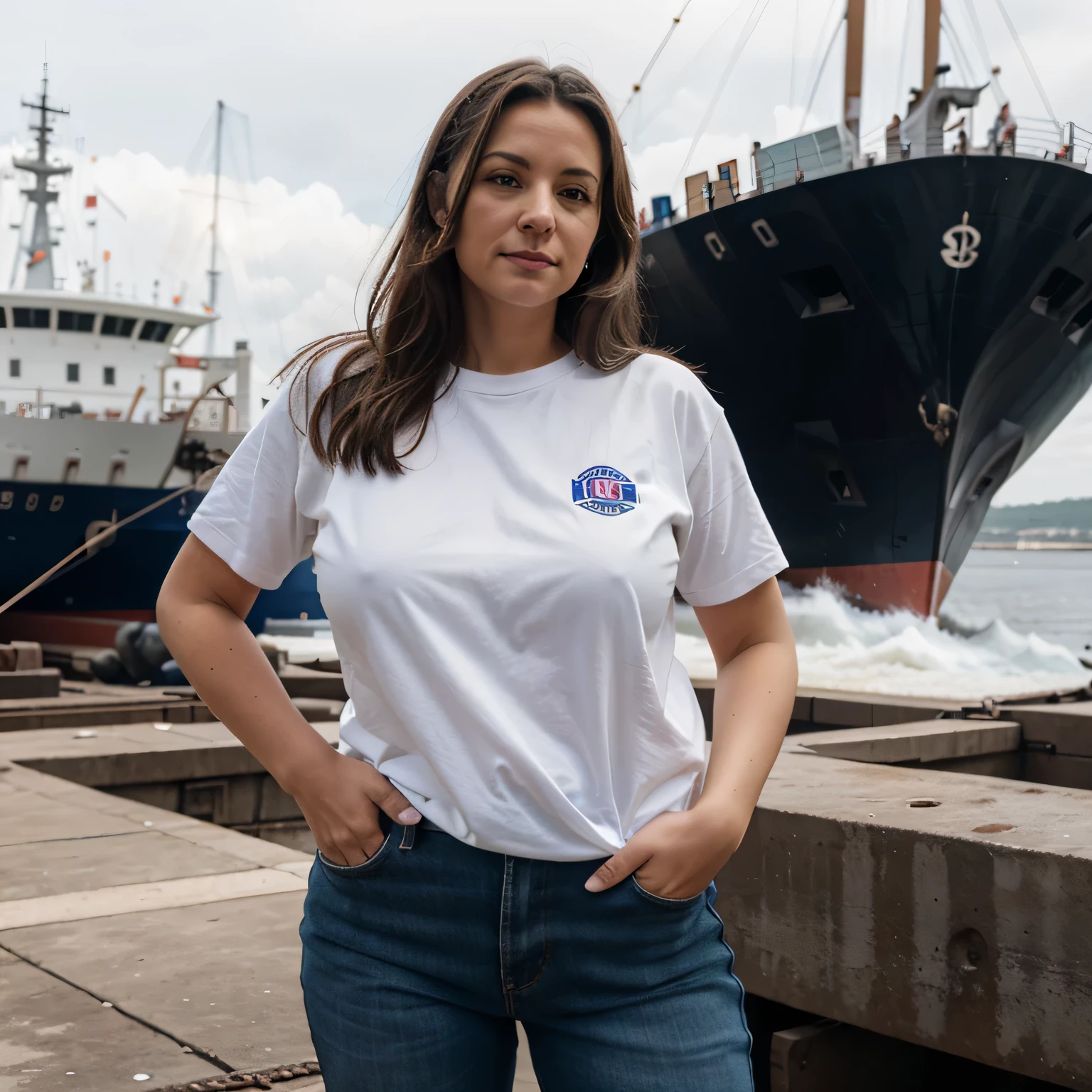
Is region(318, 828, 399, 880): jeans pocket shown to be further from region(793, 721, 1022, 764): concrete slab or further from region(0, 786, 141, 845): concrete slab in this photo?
region(793, 721, 1022, 764): concrete slab

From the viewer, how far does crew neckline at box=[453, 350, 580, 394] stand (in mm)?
1233

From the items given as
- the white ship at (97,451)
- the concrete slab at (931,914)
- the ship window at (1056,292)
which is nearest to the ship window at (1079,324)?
the ship window at (1056,292)

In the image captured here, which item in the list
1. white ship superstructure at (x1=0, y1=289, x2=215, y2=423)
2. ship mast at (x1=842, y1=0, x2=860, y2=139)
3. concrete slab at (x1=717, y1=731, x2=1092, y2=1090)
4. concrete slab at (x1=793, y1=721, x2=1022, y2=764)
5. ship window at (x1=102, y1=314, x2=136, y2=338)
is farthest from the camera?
ship window at (x1=102, y1=314, x2=136, y2=338)

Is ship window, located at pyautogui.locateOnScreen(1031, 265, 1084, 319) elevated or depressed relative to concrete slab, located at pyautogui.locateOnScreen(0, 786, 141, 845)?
elevated

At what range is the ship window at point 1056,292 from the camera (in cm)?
1680

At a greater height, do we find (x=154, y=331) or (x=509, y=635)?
(x=154, y=331)

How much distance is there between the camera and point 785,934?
3328 millimetres

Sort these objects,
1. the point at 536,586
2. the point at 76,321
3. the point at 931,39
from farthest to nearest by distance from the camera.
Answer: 1. the point at 76,321
2. the point at 931,39
3. the point at 536,586

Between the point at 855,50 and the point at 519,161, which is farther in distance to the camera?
the point at 855,50

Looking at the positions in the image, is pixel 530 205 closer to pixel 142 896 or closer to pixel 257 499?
pixel 257 499

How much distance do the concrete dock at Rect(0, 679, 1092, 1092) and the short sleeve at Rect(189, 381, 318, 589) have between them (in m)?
1.46

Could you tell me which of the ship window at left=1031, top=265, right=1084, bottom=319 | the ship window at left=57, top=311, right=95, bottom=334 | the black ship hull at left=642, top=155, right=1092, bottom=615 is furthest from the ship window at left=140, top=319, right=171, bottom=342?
the ship window at left=1031, top=265, right=1084, bottom=319

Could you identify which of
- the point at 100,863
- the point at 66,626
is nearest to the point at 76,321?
the point at 66,626

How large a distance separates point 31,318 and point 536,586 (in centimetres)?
2387
